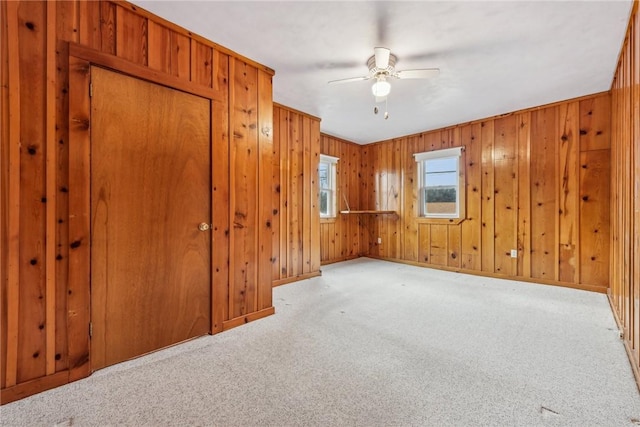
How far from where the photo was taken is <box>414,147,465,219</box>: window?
4.66 metres

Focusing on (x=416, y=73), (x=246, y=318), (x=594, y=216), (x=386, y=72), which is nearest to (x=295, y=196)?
(x=246, y=318)

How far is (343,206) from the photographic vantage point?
565 cm

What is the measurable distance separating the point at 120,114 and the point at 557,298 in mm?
4668

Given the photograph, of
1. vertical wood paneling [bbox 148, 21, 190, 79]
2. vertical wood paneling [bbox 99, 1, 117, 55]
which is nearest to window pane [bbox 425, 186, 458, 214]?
vertical wood paneling [bbox 148, 21, 190, 79]

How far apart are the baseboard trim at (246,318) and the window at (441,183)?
354 centimetres

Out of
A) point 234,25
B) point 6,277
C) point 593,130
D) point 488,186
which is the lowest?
point 6,277

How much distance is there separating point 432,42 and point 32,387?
3620mm

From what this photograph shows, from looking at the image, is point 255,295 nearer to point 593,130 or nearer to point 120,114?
point 120,114

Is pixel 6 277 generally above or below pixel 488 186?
below

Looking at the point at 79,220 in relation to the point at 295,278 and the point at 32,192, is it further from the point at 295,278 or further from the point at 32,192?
the point at 295,278

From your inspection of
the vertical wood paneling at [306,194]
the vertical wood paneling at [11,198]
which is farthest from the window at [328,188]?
the vertical wood paneling at [11,198]

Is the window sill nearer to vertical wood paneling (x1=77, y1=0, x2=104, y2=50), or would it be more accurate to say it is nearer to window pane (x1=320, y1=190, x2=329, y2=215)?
window pane (x1=320, y1=190, x2=329, y2=215)

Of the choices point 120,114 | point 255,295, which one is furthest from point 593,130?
point 120,114

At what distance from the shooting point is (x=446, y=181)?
4.86 m
